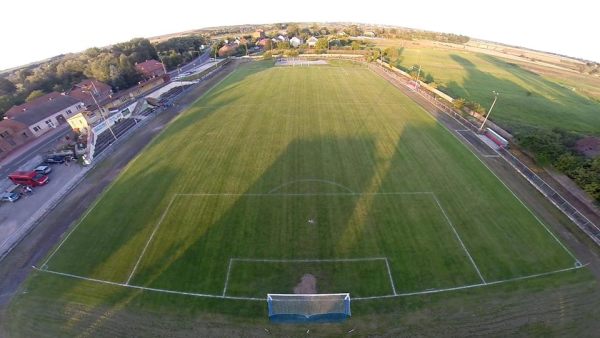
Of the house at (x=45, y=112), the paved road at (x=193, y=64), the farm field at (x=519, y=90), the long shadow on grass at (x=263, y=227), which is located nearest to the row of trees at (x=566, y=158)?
the farm field at (x=519, y=90)

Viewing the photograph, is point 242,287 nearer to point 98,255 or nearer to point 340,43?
point 98,255

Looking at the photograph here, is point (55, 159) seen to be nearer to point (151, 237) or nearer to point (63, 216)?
point (63, 216)

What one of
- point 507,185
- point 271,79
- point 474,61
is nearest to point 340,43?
point 474,61

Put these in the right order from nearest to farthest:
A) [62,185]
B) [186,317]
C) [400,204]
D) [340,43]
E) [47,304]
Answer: [186,317], [47,304], [400,204], [62,185], [340,43]

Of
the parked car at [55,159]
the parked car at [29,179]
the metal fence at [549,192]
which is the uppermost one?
the metal fence at [549,192]

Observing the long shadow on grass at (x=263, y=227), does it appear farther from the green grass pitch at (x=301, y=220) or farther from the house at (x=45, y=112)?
the house at (x=45, y=112)
